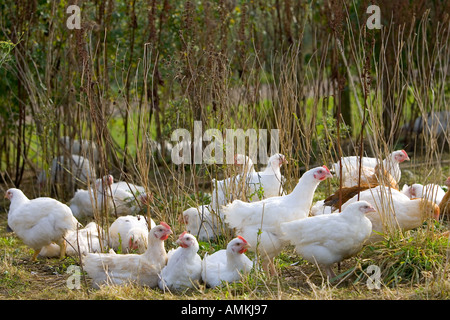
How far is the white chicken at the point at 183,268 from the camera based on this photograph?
401cm

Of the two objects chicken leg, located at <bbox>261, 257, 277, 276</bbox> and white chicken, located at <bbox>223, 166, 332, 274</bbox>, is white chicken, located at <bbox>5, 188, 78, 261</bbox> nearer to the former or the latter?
white chicken, located at <bbox>223, 166, 332, 274</bbox>

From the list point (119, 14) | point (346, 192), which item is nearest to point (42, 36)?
point (119, 14)

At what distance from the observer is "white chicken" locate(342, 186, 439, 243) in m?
4.18

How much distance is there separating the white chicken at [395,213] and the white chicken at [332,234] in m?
0.21

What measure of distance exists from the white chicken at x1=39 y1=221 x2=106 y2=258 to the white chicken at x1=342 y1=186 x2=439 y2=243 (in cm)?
189

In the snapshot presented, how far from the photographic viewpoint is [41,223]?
4.84 metres

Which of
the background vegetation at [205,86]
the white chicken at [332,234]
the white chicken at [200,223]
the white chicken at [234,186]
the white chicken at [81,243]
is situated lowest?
the white chicken at [81,243]

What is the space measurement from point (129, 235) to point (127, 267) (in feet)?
2.47

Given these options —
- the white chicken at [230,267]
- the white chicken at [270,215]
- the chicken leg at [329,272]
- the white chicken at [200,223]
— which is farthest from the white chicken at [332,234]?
the white chicken at [200,223]

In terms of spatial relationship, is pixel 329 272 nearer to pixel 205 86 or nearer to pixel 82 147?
pixel 205 86

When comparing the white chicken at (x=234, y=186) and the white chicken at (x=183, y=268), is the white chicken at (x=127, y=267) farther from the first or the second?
the white chicken at (x=234, y=186)

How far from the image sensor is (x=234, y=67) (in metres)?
7.51
